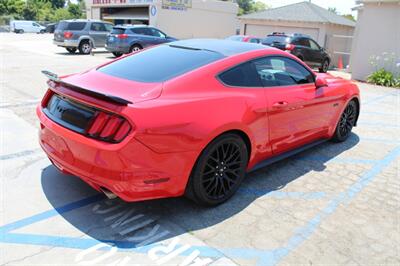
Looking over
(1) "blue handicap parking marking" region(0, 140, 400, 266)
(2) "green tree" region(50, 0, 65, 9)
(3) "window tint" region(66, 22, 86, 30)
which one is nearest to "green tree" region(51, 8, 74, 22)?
(2) "green tree" region(50, 0, 65, 9)

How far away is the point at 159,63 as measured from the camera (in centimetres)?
390

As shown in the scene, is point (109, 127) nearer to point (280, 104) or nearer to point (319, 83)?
point (280, 104)

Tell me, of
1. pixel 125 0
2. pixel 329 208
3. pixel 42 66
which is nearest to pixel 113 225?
pixel 329 208

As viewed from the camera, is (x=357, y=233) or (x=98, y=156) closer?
(x=98, y=156)

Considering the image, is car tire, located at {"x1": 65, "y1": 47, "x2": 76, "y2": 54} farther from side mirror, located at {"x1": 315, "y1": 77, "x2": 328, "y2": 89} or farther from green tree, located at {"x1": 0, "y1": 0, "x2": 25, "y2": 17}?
green tree, located at {"x1": 0, "y1": 0, "x2": 25, "y2": 17}

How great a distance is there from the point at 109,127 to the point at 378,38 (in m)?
14.5

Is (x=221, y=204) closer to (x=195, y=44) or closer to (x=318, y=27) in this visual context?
(x=195, y=44)

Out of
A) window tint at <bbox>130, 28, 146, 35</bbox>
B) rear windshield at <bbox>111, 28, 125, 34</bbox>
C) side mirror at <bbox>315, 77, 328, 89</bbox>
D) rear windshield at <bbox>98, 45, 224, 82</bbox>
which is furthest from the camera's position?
window tint at <bbox>130, 28, 146, 35</bbox>

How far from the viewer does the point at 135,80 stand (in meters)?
3.56

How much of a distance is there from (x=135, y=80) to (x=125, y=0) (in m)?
31.8

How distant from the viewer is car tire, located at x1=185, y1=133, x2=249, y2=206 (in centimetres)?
347

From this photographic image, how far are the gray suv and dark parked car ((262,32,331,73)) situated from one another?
31.5 feet

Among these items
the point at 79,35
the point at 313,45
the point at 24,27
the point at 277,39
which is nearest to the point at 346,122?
the point at 277,39

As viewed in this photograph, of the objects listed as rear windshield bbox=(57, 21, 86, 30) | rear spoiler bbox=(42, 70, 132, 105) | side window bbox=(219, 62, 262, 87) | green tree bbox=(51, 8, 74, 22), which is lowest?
rear spoiler bbox=(42, 70, 132, 105)
